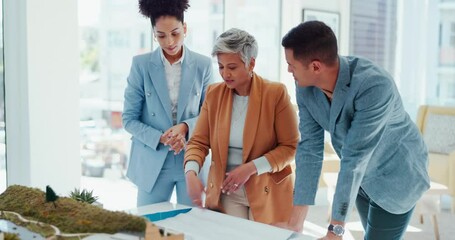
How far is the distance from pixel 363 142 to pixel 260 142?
1.53ft

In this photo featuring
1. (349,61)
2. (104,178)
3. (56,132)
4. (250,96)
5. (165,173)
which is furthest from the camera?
(104,178)

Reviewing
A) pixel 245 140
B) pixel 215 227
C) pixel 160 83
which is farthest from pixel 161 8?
pixel 215 227

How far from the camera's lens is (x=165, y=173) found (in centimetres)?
228

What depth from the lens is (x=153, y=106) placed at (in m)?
2.28

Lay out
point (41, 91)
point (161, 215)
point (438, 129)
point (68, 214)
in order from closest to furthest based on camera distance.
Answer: point (68, 214)
point (161, 215)
point (41, 91)
point (438, 129)

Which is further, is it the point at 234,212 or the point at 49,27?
the point at 49,27

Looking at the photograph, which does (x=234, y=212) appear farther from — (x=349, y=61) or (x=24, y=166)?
(x=24, y=166)

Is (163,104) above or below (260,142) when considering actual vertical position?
above

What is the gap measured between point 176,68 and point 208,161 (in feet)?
1.39

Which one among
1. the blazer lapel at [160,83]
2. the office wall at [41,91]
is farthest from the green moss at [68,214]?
the office wall at [41,91]

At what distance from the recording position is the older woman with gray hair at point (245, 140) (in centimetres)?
197

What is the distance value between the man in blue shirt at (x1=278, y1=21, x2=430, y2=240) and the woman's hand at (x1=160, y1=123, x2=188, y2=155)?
1.64 feet

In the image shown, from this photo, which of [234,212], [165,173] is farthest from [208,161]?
[234,212]

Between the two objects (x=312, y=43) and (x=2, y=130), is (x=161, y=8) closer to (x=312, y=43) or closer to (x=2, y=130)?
(x=312, y=43)
